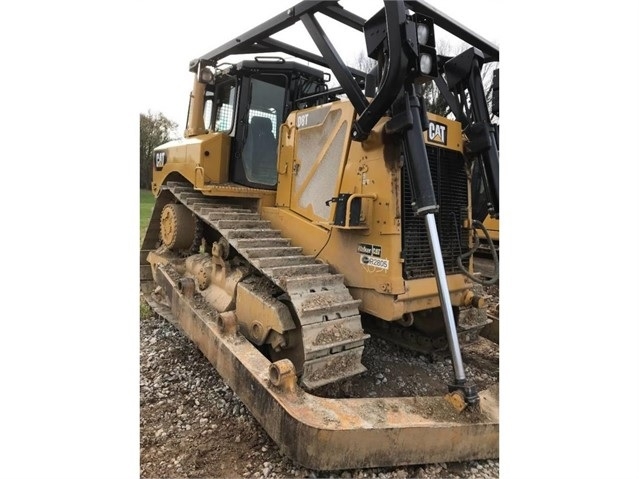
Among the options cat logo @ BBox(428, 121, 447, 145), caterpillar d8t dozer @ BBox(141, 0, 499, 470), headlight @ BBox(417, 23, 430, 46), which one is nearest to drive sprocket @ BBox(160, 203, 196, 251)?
caterpillar d8t dozer @ BBox(141, 0, 499, 470)

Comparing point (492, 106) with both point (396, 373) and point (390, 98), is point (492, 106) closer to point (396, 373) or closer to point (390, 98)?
point (390, 98)

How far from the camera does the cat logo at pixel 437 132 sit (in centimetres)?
272

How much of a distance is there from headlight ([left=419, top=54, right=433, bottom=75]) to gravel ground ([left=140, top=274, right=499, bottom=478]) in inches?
72.9

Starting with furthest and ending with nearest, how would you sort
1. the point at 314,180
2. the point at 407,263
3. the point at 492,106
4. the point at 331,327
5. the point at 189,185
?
the point at 189,185, the point at 314,180, the point at 492,106, the point at 407,263, the point at 331,327

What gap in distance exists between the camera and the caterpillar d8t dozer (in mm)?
2045

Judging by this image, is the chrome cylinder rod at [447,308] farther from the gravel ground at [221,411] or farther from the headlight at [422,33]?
the headlight at [422,33]

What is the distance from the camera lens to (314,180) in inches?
123

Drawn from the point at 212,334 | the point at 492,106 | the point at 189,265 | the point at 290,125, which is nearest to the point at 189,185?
the point at 189,265

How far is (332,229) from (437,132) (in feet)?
3.15

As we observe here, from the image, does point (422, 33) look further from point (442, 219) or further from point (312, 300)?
point (312, 300)

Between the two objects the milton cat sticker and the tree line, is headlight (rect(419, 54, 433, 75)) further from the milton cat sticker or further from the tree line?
the tree line

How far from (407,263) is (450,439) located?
1032 millimetres

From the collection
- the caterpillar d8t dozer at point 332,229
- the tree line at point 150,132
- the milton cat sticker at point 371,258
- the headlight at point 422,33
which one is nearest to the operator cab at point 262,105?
the caterpillar d8t dozer at point 332,229

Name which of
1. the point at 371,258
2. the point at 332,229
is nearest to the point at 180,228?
the point at 332,229
